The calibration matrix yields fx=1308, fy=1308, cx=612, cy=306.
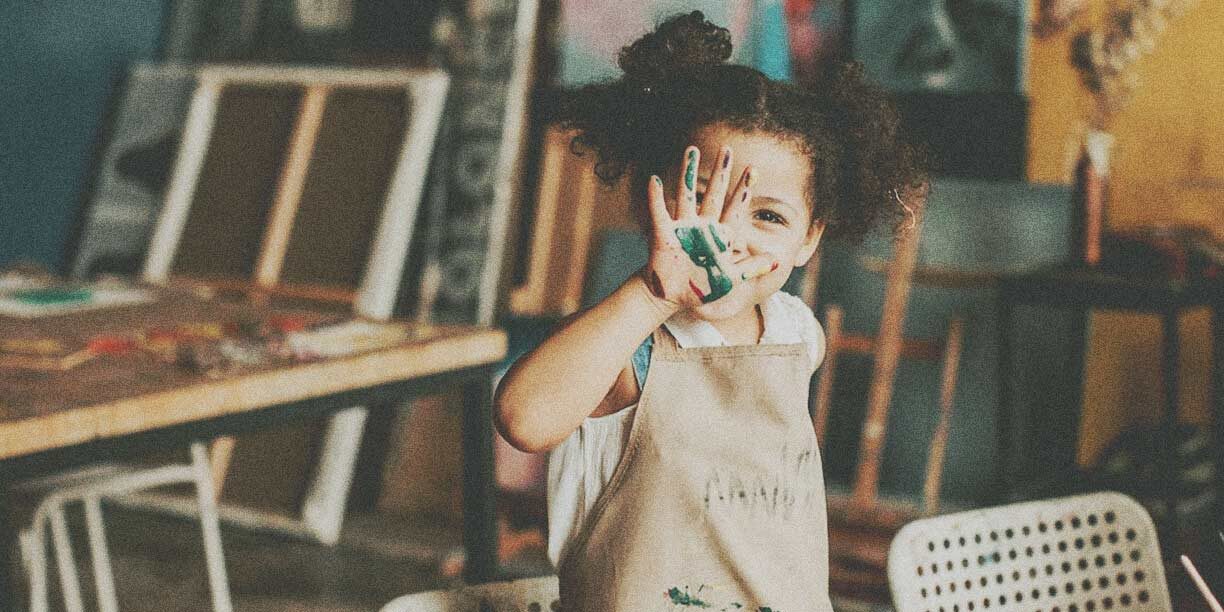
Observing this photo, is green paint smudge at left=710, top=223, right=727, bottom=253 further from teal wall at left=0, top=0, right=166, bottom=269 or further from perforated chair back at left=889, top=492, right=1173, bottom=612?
teal wall at left=0, top=0, right=166, bottom=269

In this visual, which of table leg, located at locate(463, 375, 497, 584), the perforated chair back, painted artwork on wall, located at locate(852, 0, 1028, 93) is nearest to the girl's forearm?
the perforated chair back

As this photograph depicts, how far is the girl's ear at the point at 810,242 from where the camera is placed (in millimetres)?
1343

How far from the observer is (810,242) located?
53.7 inches

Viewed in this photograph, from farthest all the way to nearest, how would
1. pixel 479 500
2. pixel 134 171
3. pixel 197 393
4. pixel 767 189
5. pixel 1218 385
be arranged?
pixel 134 171 → pixel 1218 385 → pixel 479 500 → pixel 197 393 → pixel 767 189

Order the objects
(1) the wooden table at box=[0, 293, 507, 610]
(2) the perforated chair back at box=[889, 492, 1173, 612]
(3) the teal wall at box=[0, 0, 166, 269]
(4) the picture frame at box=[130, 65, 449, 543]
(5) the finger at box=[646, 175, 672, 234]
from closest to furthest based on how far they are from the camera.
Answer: (5) the finger at box=[646, 175, 672, 234], (2) the perforated chair back at box=[889, 492, 1173, 612], (1) the wooden table at box=[0, 293, 507, 610], (4) the picture frame at box=[130, 65, 449, 543], (3) the teal wall at box=[0, 0, 166, 269]

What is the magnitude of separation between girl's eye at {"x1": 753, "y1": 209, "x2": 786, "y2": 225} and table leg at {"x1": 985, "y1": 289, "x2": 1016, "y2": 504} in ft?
8.09

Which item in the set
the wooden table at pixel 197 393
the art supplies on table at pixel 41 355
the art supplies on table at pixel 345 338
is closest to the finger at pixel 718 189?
the wooden table at pixel 197 393

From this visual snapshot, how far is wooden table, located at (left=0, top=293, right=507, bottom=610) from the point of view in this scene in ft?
5.79

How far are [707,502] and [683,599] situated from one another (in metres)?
0.09

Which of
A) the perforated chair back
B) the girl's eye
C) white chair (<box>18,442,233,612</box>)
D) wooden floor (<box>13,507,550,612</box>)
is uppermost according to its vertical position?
the girl's eye

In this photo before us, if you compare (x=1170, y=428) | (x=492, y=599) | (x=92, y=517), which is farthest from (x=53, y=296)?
(x=1170, y=428)

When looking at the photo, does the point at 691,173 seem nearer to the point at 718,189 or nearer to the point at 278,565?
the point at 718,189

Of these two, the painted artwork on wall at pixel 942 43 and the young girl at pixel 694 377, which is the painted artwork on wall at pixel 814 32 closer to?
the painted artwork on wall at pixel 942 43

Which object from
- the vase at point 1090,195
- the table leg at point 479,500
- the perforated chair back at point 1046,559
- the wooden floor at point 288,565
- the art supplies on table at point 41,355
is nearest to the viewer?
the perforated chair back at point 1046,559
